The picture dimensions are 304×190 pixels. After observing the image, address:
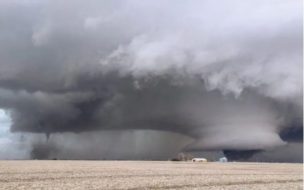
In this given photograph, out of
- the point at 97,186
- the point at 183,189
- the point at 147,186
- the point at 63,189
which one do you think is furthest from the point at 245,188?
the point at 63,189

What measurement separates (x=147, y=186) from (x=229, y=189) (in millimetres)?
9281

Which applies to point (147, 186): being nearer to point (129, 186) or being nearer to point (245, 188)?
point (129, 186)

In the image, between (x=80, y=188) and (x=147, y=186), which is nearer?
(x=80, y=188)

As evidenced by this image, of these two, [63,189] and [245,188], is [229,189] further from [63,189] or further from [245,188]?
[63,189]

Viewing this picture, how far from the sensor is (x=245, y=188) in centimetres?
5450

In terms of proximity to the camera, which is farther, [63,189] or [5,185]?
[5,185]

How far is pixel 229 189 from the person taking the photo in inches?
2076

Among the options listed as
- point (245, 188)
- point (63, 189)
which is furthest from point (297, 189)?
point (63, 189)

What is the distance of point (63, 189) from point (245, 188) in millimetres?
20760

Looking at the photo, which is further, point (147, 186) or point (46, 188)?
point (147, 186)

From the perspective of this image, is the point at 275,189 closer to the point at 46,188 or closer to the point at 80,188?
the point at 80,188

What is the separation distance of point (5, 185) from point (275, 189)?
30.5 meters

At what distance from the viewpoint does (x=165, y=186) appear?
54469 mm

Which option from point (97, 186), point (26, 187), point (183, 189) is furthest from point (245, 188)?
point (26, 187)
